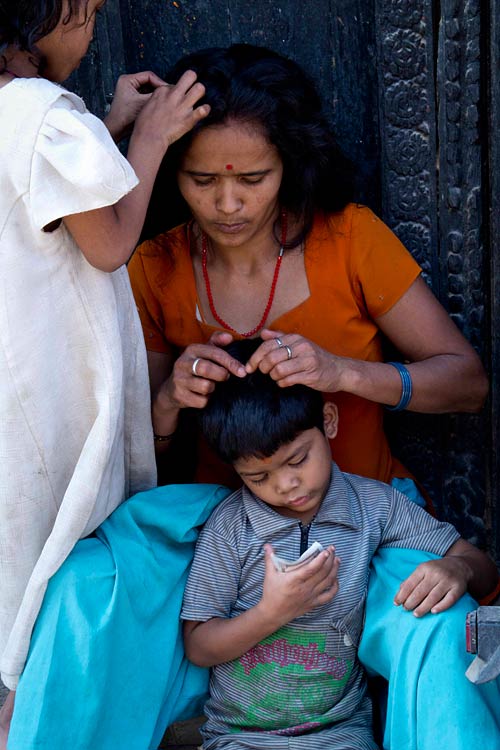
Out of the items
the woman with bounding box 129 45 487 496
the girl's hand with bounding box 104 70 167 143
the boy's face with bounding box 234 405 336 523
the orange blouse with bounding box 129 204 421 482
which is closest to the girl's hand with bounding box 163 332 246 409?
the woman with bounding box 129 45 487 496

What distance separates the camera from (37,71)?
2.16 meters

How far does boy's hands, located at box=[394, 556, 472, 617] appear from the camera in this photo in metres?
2.09

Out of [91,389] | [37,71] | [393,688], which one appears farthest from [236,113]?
[393,688]

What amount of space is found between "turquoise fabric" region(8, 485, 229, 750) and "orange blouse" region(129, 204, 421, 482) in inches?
15.7

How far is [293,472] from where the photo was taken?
2.23 metres

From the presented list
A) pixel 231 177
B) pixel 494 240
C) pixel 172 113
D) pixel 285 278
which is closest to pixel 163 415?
pixel 285 278

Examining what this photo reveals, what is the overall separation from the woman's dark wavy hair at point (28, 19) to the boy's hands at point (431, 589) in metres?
1.26

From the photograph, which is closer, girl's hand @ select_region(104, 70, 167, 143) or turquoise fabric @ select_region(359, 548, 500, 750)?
turquoise fabric @ select_region(359, 548, 500, 750)

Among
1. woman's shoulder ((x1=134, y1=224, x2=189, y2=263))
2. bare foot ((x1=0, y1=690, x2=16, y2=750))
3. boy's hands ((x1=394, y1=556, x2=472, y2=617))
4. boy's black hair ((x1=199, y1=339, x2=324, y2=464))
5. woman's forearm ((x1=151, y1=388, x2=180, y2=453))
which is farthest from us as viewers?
woman's shoulder ((x1=134, y1=224, x2=189, y2=263))

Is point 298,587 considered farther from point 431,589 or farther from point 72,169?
point 72,169

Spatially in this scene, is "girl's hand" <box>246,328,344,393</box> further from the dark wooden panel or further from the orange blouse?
the dark wooden panel

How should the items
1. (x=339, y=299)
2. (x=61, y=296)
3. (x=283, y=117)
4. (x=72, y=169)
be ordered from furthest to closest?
(x=339, y=299) < (x=283, y=117) < (x=61, y=296) < (x=72, y=169)

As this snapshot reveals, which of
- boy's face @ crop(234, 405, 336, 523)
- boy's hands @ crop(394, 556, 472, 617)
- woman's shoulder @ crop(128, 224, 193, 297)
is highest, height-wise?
woman's shoulder @ crop(128, 224, 193, 297)

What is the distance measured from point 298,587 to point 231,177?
0.90 metres
